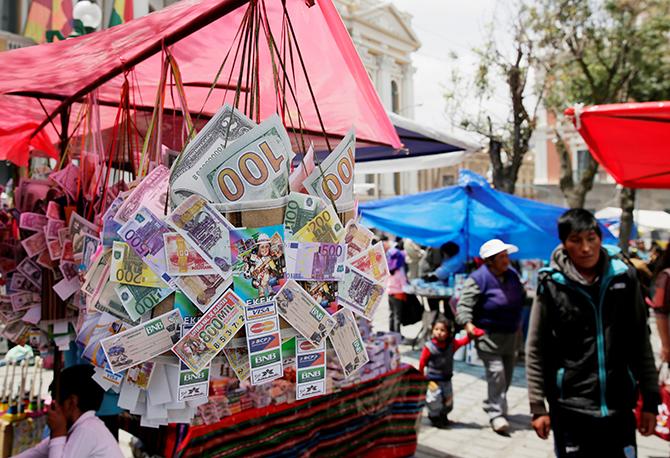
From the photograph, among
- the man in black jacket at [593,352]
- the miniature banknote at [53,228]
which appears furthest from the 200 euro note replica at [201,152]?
the man in black jacket at [593,352]

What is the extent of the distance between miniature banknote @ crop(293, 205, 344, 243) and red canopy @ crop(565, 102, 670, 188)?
1949 mm

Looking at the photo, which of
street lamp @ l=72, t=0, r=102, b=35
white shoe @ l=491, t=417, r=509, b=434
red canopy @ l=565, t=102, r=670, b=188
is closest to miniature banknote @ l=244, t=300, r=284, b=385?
red canopy @ l=565, t=102, r=670, b=188

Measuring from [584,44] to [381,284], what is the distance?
606 inches

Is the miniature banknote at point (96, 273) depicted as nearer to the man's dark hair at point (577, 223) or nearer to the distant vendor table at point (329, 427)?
the distant vendor table at point (329, 427)

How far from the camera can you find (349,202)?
139 cm

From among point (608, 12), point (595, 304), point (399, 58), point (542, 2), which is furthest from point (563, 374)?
point (399, 58)

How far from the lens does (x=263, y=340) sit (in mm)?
1178

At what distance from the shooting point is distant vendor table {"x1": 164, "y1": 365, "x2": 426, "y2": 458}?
2.89m

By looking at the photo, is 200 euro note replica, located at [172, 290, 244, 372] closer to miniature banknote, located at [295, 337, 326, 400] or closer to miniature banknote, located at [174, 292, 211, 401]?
miniature banknote, located at [174, 292, 211, 401]

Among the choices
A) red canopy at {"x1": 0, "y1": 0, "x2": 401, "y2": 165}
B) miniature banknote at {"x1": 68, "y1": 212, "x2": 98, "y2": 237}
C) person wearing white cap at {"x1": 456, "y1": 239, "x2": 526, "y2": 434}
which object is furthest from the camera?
person wearing white cap at {"x1": 456, "y1": 239, "x2": 526, "y2": 434}

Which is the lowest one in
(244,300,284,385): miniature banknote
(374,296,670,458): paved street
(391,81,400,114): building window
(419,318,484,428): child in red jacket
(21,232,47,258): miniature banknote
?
(374,296,670,458): paved street

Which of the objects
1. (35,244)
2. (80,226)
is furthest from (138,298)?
(35,244)

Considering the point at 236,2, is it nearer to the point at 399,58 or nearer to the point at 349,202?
the point at 349,202

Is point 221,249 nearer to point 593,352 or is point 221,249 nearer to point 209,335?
point 209,335
